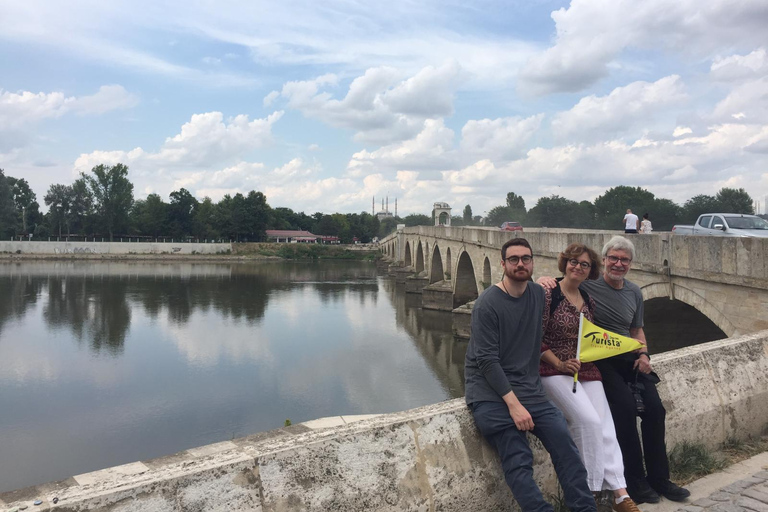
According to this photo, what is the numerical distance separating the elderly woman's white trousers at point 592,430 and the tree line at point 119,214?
76738mm

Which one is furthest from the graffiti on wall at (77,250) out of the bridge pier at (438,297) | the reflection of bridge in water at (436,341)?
the bridge pier at (438,297)

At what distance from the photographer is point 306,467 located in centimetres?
229

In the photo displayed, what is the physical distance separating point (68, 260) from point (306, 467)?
7220 centimetres

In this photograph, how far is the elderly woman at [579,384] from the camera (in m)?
2.79

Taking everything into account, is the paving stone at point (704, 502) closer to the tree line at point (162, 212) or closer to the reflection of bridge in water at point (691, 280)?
the reflection of bridge in water at point (691, 280)

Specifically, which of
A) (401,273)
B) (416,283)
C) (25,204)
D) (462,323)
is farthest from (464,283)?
(25,204)

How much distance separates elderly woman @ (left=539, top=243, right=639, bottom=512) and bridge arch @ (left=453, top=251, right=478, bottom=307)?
913 inches

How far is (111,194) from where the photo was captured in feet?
241

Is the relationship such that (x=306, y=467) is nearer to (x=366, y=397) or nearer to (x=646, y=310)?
(x=646, y=310)

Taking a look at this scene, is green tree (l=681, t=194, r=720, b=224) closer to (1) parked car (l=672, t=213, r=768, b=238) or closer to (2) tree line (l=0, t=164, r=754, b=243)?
(2) tree line (l=0, t=164, r=754, b=243)

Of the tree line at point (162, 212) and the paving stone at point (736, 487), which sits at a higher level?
the tree line at point (162, 212)

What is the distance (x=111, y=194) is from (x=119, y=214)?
267 cm

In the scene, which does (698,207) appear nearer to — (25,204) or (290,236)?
(290,236)

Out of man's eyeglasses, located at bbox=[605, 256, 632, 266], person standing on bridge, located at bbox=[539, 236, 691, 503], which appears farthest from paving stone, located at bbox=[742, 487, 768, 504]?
man's eyeglasses, located at bbox=[605, 256, 632, 266]
